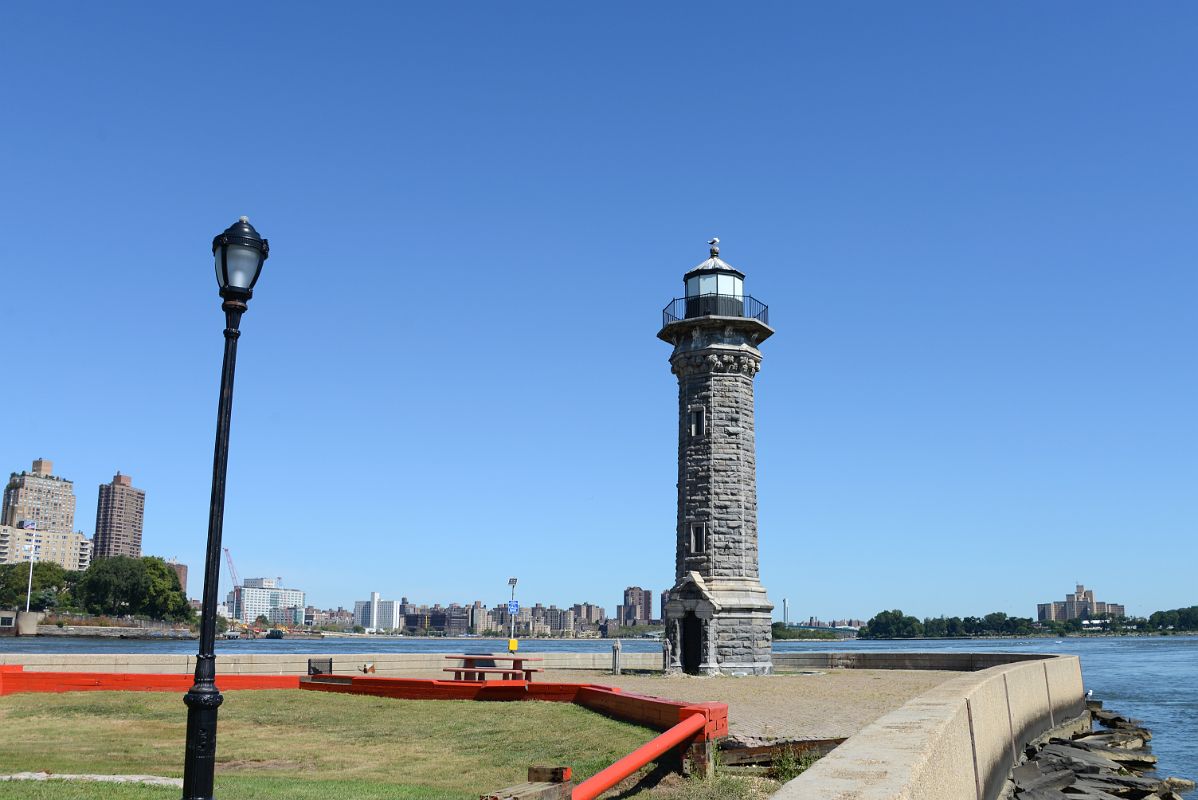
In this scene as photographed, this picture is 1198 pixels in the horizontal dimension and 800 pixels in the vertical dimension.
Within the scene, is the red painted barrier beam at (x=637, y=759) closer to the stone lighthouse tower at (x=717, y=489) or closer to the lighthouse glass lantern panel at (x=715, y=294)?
the stone lighthouse tower at (x=717, y=489)

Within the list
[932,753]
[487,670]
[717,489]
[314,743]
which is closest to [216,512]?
[932,753]

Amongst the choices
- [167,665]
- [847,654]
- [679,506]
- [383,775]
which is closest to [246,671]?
[167,665]

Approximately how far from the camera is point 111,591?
153875mm

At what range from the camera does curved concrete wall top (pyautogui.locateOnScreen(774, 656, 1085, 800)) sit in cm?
511

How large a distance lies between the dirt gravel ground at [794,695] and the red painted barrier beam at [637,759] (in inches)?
81.8

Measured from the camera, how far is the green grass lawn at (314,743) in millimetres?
10648

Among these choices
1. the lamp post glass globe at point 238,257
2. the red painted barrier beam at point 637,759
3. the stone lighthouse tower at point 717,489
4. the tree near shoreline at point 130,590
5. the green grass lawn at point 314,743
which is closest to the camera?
the red painted barrier beam at point 637,759

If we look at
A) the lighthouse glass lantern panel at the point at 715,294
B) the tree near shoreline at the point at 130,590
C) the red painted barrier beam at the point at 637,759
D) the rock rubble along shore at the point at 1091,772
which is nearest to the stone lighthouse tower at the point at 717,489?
the lighthouse glass lantern panel at the point at 715,294

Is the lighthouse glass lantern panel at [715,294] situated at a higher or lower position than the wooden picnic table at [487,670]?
higher

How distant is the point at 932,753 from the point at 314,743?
35.1ft

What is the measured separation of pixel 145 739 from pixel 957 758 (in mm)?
11704

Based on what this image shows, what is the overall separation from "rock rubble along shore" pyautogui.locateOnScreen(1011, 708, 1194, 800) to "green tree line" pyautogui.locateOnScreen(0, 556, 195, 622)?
156 metres

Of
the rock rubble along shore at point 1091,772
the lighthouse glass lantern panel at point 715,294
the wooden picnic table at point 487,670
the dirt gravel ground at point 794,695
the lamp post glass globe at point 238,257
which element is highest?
the lighthouse glass lantern panel at point 715,294

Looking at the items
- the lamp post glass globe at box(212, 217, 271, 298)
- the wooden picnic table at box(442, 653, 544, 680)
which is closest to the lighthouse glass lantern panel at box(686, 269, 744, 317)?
the wooden picnic table at box(442, 653, 544, 680)
